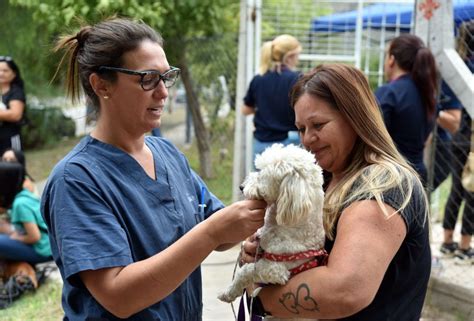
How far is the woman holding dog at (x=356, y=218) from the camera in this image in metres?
1.67

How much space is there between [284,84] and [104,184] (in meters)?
4.55

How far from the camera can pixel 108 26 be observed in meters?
1.94

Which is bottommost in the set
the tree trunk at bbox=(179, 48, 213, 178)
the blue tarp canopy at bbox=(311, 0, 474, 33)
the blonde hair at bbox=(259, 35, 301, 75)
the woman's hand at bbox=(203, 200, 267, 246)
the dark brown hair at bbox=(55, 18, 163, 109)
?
the tree trunk at bbox=(179, 48, 213, 178)

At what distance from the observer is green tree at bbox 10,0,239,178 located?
651 centimetres

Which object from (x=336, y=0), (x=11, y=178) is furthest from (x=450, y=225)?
(x=11, y=178)

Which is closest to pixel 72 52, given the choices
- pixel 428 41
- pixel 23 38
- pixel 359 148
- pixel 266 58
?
pixel 359 148

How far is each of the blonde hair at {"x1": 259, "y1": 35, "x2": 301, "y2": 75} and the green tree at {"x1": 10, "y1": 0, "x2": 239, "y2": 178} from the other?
1.39 m

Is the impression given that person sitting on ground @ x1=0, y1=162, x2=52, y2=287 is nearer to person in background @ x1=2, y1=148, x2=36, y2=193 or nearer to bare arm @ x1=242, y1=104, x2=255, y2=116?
person in background @ x1=2, y1=148, x2=36, y2=193

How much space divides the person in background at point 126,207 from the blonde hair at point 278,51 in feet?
13.8

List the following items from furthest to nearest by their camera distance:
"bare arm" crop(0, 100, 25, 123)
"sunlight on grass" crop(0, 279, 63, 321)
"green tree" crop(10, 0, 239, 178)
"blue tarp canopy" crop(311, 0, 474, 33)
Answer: "blue tarp canopy" crop(311, 0, 474, 33) → "green tree" crop(10, 0, 239, 178) → "bare arm" crop(0, 100, 25, 123) → "sunlight on grass" crop(0, 279, 63, 321)

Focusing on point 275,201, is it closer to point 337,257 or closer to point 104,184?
point 337,257

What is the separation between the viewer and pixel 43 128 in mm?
15312

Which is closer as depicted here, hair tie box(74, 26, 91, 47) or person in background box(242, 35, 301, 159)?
hair tie box(74, 26, 91, 47)

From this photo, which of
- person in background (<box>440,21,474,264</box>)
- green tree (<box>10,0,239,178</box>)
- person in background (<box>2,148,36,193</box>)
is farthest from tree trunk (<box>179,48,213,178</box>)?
person in background (<box>440,21,474,264</box>)
